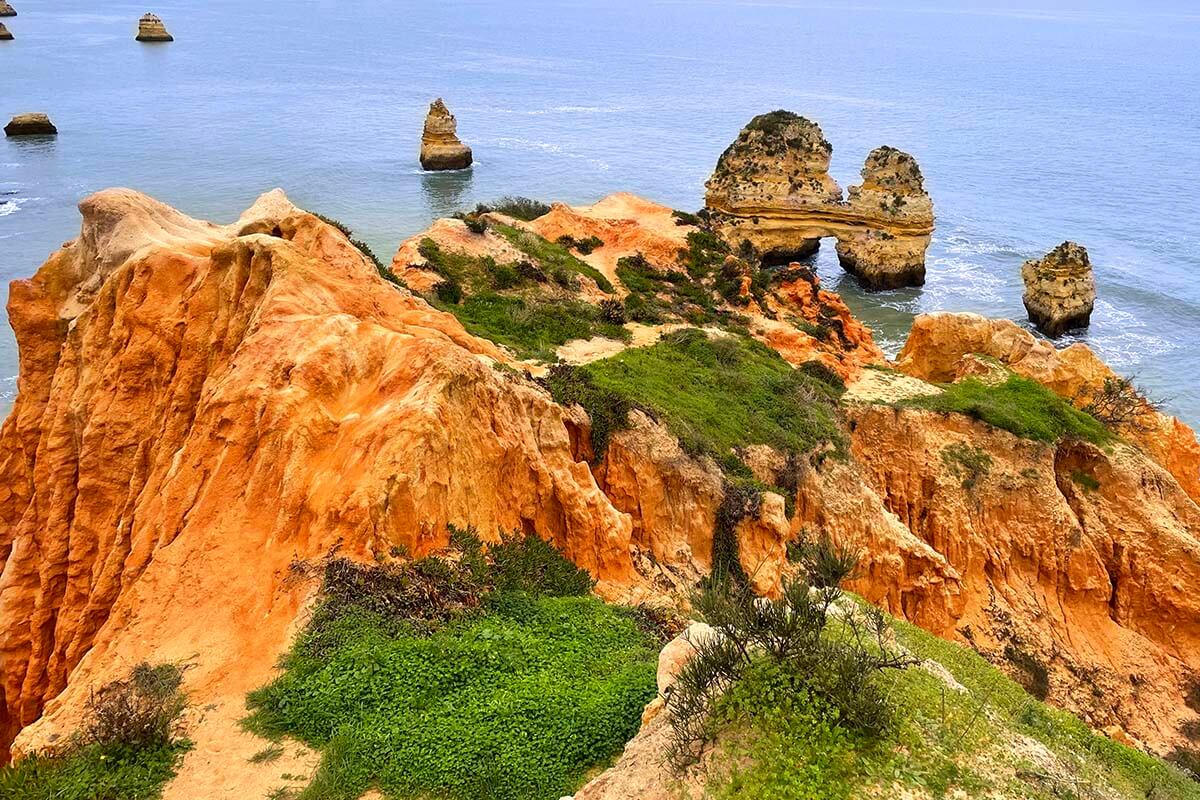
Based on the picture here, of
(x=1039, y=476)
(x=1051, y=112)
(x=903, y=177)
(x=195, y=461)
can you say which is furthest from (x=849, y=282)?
(x=1051, y=112)

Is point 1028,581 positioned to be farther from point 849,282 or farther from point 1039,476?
point 849,282

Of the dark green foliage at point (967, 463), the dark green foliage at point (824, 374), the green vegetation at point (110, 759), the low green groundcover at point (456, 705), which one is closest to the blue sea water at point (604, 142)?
the dark green foliage at point (824, 374)

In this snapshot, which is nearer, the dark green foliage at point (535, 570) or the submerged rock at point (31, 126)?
the dark green foliage at point (535, 570)

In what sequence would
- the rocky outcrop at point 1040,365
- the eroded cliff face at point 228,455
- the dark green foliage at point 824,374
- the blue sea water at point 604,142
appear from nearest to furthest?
the eroded cliff face at point 228,455 → the dark green foliage at point 824,374 → the rocky outcrop at point 1040,365 → the blue sea water at point 604,142

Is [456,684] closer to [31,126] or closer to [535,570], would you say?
[535,570]

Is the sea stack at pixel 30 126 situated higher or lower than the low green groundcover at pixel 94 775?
higher

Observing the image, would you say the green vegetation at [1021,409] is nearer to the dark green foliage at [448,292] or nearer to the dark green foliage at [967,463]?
the dark green foliage at [967,463]

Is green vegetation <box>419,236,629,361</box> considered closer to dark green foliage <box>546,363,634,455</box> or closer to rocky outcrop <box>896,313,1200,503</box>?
dark green foliage <box>546,363,634,455</box>

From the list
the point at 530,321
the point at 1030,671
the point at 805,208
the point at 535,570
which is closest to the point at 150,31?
the point at 805,208
